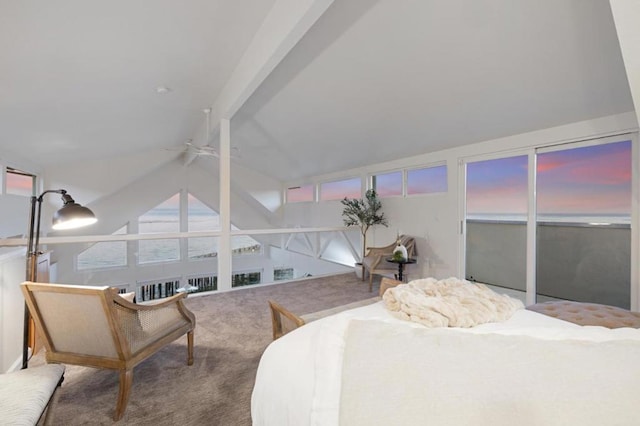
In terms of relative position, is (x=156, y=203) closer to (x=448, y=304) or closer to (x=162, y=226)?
(x=162, y=226)

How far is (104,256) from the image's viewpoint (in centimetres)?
630

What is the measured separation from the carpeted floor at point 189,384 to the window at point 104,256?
4.08 meters

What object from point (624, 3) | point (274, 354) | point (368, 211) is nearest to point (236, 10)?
point (624, 3)

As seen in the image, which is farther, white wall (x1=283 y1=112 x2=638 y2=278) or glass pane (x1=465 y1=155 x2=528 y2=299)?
glass pane (x1=465 y1=155 x2=528 y2=299)

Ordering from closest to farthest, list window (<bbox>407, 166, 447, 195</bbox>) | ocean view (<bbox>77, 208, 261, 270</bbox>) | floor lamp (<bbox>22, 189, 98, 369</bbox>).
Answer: floor lamp (<bbox>22, 189, 98, 369</bbox>)
window (<bbox>407, 166, 447, 195</bbox>)
ocean view (<bbox>77, 208, 261, 270</bbox>)

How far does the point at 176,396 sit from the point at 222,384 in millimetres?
272

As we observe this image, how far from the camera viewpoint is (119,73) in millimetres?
2746

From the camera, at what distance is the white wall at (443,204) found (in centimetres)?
278

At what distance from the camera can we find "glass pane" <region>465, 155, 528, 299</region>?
342 centimetres

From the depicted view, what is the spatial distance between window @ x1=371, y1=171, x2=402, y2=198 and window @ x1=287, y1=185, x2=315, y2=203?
2165 millimetres

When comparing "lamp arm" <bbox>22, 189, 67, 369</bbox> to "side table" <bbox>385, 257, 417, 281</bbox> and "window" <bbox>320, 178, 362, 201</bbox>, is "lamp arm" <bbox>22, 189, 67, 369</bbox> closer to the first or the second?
"side table" <bbox>385, 257, 417, 281</bbox>

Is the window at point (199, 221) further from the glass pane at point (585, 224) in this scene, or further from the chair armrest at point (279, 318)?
the glass pane at point (585, 224)

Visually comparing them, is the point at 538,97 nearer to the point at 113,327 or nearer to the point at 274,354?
the point at 274,354

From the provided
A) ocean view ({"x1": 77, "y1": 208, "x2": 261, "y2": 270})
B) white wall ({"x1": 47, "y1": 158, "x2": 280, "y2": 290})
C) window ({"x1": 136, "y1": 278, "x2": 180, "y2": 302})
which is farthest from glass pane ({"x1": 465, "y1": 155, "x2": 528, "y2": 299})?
window ({"x1": 136, "y1": 278, "x2": 180, "y2": 302})
